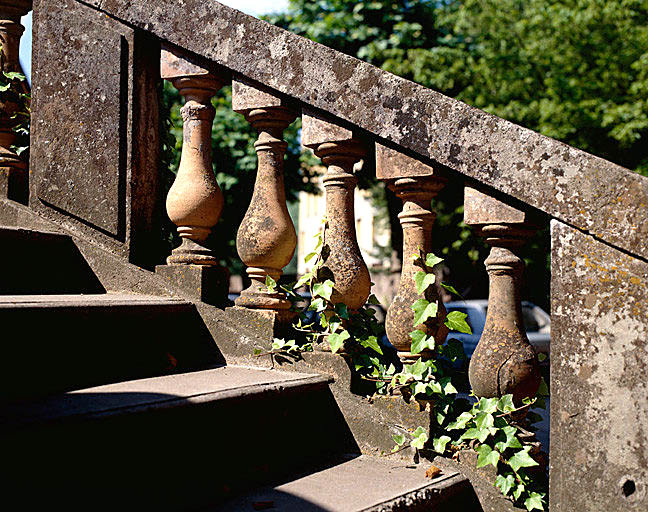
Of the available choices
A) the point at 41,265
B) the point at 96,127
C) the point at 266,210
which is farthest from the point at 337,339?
the point at 96,127

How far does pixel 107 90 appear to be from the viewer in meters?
3.00

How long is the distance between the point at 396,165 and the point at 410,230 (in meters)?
0.26

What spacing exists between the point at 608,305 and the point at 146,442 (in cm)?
149

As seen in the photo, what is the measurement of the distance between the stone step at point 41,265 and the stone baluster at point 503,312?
5.82 ft

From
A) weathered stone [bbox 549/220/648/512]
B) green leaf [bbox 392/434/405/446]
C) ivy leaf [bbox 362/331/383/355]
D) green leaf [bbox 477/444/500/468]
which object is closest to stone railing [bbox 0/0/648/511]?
weathered stone [bbox 549/220/648/512]

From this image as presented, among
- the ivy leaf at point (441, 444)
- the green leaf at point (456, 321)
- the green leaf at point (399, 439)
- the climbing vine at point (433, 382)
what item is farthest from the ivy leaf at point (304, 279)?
the ivy leaf at point (441, 444)

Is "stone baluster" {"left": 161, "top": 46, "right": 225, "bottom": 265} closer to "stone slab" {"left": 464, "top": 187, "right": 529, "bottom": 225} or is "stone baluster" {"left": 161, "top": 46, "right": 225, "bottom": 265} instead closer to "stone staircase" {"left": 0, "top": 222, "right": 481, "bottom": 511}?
"stone staircase" {"left": 0, "top": 222, "right": 481, "bottom": 511}

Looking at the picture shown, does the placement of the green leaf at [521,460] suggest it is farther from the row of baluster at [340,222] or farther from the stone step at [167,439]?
the stone step at [167,439]

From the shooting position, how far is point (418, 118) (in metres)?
2.37

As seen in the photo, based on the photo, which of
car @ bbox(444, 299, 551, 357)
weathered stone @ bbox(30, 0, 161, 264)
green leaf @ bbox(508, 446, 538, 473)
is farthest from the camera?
car @ bbox(444, 299, 551, 357)

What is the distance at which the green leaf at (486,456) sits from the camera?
89.9 inches

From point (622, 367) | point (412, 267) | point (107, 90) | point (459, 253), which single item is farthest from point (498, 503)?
point (459, 253)

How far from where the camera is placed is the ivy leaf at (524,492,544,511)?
2186 millimetres

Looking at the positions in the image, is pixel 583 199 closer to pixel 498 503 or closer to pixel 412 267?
pixel 412 267
